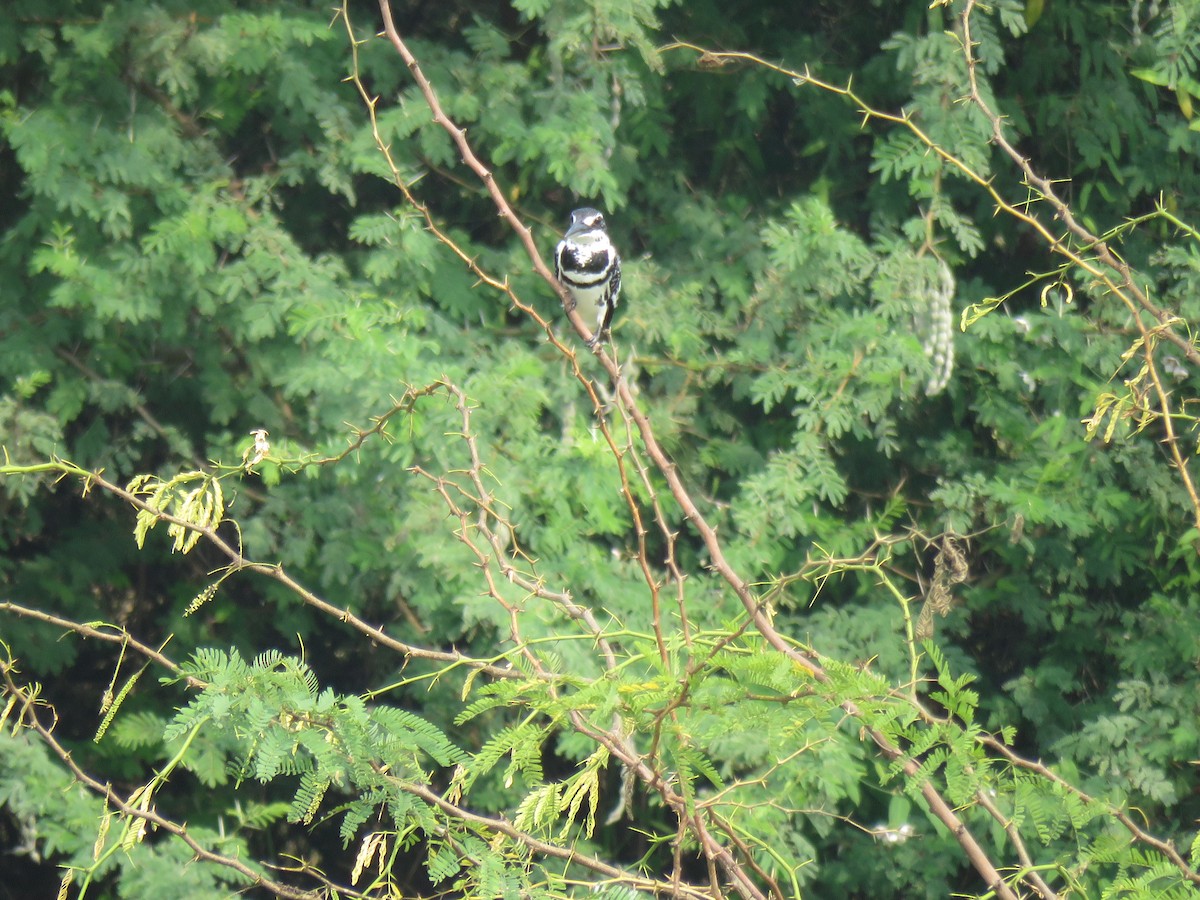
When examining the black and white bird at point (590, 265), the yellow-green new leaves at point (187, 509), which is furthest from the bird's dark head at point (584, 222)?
the yellow-green new leaves at point (187, 509)

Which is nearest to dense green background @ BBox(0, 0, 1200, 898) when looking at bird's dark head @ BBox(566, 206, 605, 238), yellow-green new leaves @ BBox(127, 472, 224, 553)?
bird's dark head @ BBox(566, 206, 605, 238)

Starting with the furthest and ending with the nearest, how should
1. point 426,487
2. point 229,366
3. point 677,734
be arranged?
1. point 229,366
2. point 426,487
3. point 677,734

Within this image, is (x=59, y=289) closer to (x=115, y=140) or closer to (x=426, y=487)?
(x=115, y=140)

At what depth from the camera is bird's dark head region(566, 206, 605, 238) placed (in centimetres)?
456

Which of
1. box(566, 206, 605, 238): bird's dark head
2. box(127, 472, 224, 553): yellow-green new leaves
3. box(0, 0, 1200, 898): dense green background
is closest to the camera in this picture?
box(127, 472, 224, 553): yellow-green new leaves

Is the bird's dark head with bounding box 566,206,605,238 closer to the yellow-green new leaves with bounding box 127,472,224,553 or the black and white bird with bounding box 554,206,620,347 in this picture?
the black and white bird with bounding box 554,206,620,347

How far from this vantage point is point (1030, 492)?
434cm

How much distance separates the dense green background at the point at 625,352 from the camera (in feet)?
13.8

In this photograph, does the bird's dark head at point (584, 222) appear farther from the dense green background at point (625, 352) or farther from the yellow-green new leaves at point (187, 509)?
the yellow-green new leaves at point (187, 509)

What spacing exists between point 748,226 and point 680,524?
112 centimetres

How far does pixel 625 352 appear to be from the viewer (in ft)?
15.6

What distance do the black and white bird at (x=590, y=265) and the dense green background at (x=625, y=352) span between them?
0.34 ft

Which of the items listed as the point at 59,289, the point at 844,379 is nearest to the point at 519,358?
the point at 844,379

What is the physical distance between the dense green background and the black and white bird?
104mm
